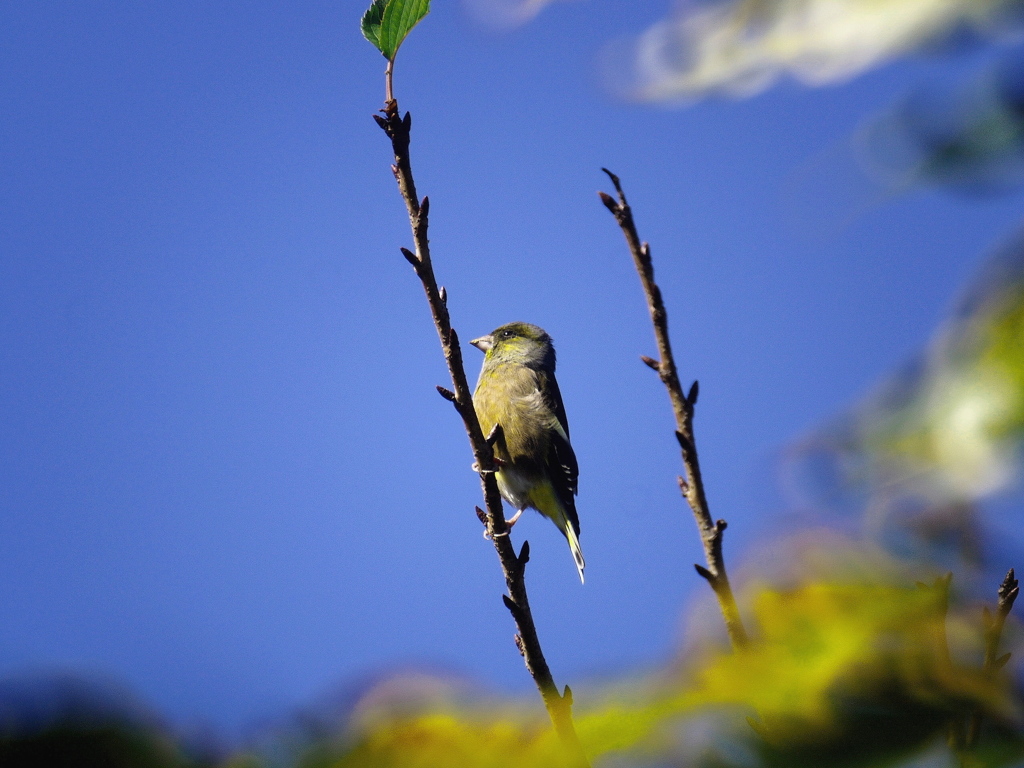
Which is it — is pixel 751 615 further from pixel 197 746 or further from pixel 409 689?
pixel 197 746

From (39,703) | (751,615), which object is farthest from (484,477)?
(39,703)

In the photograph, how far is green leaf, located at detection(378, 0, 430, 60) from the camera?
4.81ft

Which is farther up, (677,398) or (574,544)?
(574,544)

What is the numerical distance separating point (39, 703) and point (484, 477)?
270cm

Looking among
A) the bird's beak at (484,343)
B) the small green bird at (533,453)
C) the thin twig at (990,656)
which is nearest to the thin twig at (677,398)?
the thin twig at (990,656)

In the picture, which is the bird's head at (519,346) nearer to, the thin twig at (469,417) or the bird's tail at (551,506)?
the bird's tail at (551,506)

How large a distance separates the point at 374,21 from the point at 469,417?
4.55 feet

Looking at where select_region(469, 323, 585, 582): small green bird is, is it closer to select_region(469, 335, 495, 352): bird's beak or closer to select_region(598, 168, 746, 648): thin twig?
select_region(469, 335, 495, 352): bird's beak

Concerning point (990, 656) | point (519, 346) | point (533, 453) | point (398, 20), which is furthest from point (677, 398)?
point (519, 346)

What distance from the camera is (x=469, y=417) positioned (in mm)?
2736

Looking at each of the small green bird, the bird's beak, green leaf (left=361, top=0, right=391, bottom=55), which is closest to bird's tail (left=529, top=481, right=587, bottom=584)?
the small green bird

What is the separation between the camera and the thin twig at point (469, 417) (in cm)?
204

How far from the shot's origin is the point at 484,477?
3096mm

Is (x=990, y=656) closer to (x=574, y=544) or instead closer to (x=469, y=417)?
(x=469, y=417)
